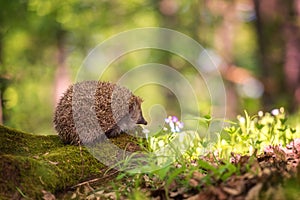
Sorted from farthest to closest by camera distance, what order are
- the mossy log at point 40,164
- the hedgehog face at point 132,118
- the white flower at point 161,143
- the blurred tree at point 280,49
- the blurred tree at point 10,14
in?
the blurred tree at point 280,49, the blurred tree at point 10,14, the hedgehog face at point 132,118, the white flower at point 161,143, the mossy log at point 40,164

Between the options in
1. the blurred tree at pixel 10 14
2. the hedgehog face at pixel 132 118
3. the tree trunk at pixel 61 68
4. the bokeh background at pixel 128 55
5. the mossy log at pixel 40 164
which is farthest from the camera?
the tree trunk at pixel 61 68

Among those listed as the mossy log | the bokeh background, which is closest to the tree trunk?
the bokeh background

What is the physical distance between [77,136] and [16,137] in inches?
25.4

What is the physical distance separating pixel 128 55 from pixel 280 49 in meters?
10.7

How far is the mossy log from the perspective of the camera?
11.6ft

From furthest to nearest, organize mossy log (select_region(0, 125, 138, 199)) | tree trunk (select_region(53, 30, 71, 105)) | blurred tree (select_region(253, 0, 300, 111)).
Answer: tree trunk (select_region(53, 30, 71, 105)) → blurred tree (select_region(253, 0, 300, 111)) → mossy log (select_region(0, 125, 138, 199))

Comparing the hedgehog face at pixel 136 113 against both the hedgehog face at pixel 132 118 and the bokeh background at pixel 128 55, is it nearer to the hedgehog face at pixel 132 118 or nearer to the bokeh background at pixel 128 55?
the hedgehog face at pixel 132 118

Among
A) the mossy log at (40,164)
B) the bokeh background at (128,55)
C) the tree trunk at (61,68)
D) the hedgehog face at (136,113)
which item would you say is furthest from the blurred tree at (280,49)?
the mossy log at (40,164)

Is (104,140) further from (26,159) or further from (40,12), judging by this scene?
(40,12)

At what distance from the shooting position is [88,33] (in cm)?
→ 1582

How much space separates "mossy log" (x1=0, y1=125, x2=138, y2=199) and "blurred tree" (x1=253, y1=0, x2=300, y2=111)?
292 inches

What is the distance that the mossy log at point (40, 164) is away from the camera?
11.6 feet

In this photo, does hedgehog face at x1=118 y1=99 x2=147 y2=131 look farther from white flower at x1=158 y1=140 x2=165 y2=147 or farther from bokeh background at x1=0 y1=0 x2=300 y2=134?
bokeh background at x1=0 y1=0 x2=300 y2=134

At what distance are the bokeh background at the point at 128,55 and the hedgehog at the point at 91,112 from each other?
8.11 ft
